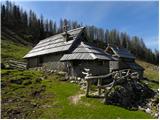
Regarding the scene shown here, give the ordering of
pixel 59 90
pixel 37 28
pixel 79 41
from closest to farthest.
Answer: pixel 59 90 < pixel 79 41 < pixel 37 28

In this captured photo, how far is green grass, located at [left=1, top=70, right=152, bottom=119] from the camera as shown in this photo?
20.2 metres

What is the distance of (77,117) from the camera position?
19.8 m

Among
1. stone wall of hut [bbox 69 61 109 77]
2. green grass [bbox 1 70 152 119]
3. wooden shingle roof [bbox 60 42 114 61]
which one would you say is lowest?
green grass [bbox 1 70 152 119]

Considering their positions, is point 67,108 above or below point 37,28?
below

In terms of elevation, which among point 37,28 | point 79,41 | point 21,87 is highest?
point 37,28

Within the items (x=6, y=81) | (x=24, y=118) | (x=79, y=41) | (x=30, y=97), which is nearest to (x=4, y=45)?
(x=79, y=41)

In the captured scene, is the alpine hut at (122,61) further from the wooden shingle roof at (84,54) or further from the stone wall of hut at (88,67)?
the stone wall of hut at (88,67)

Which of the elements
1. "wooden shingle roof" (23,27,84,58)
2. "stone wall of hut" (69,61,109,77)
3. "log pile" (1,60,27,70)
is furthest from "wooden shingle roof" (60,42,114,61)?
"log pile" (1,60,27,70)

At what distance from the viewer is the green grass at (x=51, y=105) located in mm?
20156

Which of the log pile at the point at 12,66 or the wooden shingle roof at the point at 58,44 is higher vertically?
the wooden shingle roof at the point at 58,44

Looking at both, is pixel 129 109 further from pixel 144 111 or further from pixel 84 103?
pixel 84 103

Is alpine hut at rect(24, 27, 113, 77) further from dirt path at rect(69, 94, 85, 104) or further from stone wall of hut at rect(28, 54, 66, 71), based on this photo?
dirt path at rect(69, 94, 85, 104)

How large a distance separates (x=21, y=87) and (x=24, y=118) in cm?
952

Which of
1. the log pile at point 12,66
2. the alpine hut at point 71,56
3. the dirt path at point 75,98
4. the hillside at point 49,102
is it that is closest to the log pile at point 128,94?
the dirt path at point 75,98
